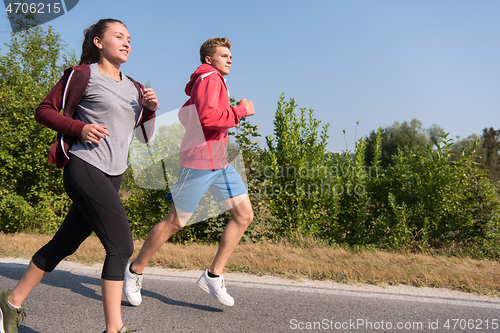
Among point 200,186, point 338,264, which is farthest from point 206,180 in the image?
point 338,264

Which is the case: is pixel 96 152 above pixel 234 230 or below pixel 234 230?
above

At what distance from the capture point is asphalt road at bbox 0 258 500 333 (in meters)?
2.52

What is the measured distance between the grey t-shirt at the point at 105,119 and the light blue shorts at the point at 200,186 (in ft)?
2.07

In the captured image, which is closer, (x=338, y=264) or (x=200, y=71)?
(x=200, y=71)

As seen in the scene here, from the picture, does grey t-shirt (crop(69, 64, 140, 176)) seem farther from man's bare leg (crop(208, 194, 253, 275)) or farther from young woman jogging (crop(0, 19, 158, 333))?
man's bare leg (crop(208, 194, 253, 275))

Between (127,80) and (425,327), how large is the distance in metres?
2.77

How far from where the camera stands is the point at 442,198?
4715 mm

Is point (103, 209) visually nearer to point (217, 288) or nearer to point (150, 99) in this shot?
point (150, 99)

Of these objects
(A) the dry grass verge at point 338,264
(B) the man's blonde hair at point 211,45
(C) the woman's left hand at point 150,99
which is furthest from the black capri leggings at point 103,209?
(A) the dry grass verge at point 338,264

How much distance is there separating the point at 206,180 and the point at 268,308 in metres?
1.17

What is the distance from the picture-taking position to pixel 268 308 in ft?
9.37

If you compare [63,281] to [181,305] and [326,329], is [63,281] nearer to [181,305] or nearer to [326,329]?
[181,305]

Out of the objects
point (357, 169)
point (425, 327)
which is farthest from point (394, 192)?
point (425, 327)

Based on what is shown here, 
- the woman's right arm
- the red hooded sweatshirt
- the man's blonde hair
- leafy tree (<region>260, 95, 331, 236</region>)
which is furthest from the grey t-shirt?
leafy tree (<region>260, 95, 331, 236</region>)
